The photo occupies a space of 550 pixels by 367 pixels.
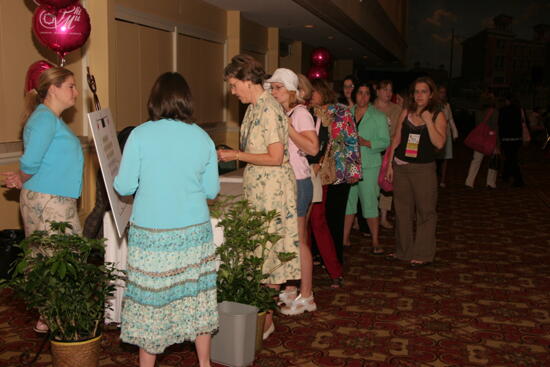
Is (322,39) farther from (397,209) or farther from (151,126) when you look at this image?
(151,126)

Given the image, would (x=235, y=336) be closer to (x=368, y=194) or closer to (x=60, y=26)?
(x=60, y=26)

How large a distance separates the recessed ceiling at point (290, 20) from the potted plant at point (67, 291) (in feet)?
18.3

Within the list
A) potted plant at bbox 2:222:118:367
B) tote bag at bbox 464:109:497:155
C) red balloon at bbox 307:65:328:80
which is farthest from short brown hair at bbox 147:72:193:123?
red balloon at bbox 307:65:328:80

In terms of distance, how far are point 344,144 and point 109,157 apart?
2.33 metres

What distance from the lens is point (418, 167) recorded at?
5.18m

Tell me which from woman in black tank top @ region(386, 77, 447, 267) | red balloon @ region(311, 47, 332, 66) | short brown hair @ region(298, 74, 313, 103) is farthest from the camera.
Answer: red balloon @ region(311, 47, 332, 66)

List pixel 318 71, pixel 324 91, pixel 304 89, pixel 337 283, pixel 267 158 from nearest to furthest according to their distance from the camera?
pixel 267 158 → pixel 304 89 → pixel 324 91 → pixel 337 283 → pixel 318 71

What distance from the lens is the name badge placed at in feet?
16.9

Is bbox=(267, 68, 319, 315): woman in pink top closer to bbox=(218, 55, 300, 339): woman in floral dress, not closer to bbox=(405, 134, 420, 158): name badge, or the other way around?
bbox=(218, 55, 300, 339): woman in floral dress

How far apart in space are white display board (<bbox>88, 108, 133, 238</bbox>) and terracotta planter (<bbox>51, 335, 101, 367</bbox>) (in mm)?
524

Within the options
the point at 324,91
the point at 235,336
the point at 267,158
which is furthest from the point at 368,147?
the point at 235,336

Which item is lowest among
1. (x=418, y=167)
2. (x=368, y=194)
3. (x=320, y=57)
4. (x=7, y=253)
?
(x=7, y=253)

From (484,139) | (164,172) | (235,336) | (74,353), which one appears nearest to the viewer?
(164,172)

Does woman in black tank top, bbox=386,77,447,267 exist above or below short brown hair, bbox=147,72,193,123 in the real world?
below
